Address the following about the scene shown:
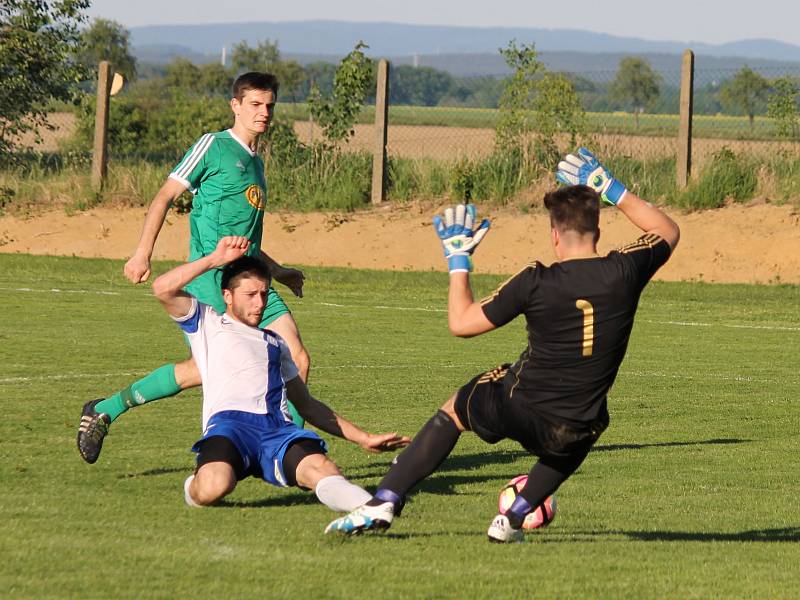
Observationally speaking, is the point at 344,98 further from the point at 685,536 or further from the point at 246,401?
the point at 685,536

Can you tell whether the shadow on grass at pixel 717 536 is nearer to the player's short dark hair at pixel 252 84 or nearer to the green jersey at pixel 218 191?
the green jersey at pixel 218 191

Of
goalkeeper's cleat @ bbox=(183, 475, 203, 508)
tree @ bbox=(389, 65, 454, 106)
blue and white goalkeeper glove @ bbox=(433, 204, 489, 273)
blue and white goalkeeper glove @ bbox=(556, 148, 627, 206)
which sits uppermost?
tree @ bbox=(389, 65, 454, 106)

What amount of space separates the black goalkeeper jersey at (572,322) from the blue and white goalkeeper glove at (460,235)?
0.64 feet

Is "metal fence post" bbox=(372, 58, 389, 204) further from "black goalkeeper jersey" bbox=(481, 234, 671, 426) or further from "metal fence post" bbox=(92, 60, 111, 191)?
"black goalkeeper jersey" bbox=(481, 234, 671, 426)

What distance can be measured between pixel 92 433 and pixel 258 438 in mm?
1351

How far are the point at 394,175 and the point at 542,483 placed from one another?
24586mm

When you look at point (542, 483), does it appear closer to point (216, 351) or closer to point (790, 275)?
point (216, 351)

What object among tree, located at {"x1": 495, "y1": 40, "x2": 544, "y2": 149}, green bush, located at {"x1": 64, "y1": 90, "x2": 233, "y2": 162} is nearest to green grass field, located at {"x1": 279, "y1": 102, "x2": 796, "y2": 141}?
tree, located at {"x1": 495, "y1": 40, "x2": 544, "y2": 149}

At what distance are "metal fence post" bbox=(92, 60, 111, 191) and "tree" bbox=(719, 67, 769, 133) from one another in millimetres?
16828

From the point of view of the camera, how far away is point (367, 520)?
649cm

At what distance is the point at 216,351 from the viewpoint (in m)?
7.80

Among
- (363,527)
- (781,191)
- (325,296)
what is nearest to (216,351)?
(363,527)

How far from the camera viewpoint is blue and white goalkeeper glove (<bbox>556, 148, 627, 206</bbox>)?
6.86 meters

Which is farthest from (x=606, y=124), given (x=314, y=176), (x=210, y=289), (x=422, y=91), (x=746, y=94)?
(x=422, y=91)
